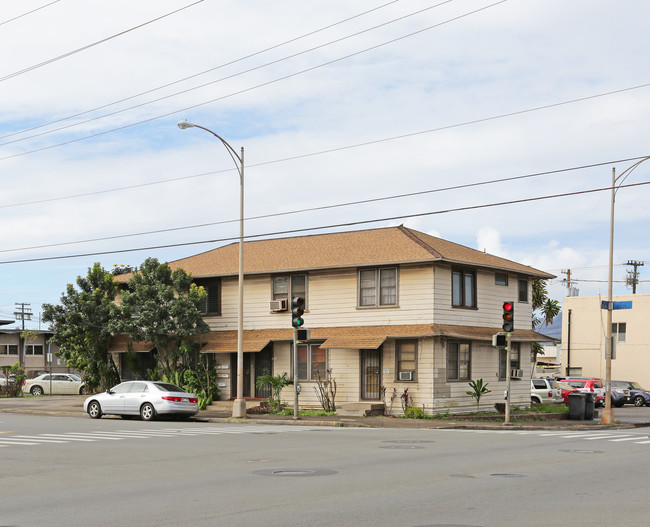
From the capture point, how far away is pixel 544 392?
41.2 metres

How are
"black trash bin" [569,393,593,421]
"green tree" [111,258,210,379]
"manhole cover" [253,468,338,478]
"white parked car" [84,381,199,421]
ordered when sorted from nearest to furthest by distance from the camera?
"manhole cover" [253,468,338,478]
"white parked car" [84,381,199,421]
"black trash bin" [569,393,593,421]
"green tree" [111,258,210,379]

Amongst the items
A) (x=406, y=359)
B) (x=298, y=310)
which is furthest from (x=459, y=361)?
(x=298, y=310)

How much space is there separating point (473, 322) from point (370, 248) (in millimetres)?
4831

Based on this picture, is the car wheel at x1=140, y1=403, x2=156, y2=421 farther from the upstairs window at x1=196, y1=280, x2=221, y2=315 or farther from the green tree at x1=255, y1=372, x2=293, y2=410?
the upstairs window at x1=196, y1=280, x2=221, y2=315

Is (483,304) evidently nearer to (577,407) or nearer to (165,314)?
(577,407)

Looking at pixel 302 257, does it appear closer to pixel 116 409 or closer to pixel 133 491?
pixel 116 409

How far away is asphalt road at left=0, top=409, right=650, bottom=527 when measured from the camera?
32.7 feet

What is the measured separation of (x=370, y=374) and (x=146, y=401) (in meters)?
8.40

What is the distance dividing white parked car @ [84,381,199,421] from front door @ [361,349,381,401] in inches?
255

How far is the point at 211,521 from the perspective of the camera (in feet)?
31.4

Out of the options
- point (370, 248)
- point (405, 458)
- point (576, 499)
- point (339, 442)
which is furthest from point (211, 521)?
point (370, 248)

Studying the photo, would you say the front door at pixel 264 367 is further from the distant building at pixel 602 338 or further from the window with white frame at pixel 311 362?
the distant building at pixel 602 338

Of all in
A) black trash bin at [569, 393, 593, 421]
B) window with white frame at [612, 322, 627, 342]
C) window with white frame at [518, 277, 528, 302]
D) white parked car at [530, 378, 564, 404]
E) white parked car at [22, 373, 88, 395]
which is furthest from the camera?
window with white frame at [612, 322, 627, 342]

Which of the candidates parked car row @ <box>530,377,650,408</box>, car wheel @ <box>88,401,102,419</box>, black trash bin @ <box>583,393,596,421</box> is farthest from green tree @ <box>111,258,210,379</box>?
parked car row @ <box>530,377,650,408</box>
